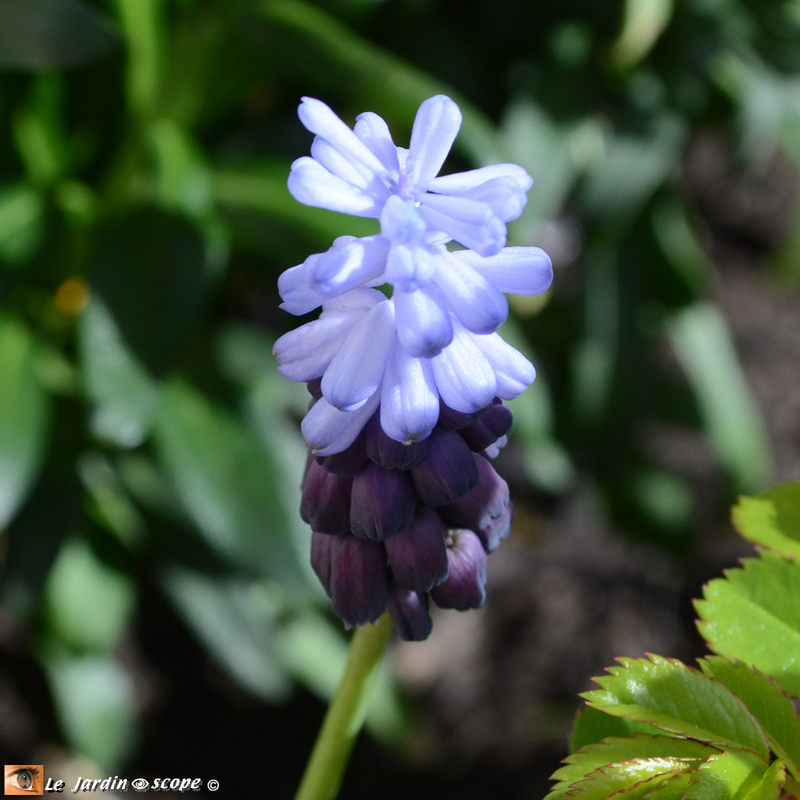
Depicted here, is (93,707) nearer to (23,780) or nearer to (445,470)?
(23,780)

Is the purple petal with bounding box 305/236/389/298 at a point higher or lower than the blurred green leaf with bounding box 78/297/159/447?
higher

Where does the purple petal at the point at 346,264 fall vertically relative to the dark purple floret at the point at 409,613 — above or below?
above

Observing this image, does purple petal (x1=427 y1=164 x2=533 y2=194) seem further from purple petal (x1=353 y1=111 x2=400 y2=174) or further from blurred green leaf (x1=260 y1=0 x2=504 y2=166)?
blurred green leaf (x1=260 y1=0 x2=504 y2=166)

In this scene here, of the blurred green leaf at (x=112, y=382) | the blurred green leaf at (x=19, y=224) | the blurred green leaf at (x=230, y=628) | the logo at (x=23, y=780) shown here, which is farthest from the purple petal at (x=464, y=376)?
the blurred green leaf at (x=230, y=628)

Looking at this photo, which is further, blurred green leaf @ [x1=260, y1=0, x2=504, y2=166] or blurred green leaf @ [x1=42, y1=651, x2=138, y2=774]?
blurred green leaf @ [x1=42, y1=651, x2=138, y2=774]

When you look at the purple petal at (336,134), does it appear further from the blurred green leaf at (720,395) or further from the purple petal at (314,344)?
the blurred green leaf at (720,395)

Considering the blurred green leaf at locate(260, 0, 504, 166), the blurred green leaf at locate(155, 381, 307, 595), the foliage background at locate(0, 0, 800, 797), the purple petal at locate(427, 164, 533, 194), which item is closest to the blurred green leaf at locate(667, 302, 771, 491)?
the foliage background at locate(0, 0, 800, 797)
